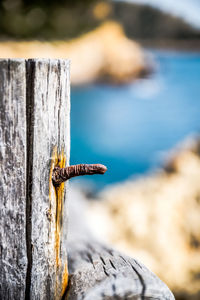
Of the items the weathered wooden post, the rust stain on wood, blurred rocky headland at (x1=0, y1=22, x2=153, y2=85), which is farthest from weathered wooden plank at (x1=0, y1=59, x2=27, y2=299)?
blurred rocky headland at (x1=0, y1=22, x2=153, y2=85)

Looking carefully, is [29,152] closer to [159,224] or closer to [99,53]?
[159,224]

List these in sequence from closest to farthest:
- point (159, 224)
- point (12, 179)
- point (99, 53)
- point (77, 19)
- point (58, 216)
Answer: point (12, 179)
point (58, 216)
point (159, 224)
point (99, 53)
point (77, 19)

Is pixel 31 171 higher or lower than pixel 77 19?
lower

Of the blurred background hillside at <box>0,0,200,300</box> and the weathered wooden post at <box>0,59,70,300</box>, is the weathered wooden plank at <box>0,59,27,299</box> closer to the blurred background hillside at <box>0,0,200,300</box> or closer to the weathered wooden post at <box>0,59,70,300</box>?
the weathered wooden post at <box>0,59,70,300</box>

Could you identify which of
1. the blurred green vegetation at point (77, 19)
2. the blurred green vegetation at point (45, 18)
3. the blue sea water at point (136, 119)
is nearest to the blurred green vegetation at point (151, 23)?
the blurred green vegetation at point (77, 19)

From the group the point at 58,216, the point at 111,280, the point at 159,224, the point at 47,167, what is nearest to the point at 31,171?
the point at 47,167

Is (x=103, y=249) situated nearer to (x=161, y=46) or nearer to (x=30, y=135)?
(x=30, y=135)

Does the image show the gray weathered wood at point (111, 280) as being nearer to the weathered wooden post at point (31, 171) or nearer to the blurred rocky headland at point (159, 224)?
the weathered wooden post at point (31, 171)
